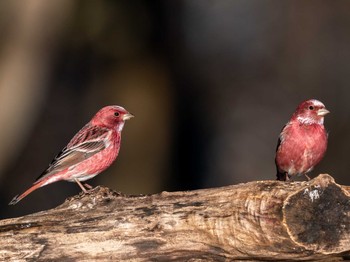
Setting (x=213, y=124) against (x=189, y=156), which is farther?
(x=213, y=124)

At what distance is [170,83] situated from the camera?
597 inches

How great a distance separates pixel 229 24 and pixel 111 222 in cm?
1212

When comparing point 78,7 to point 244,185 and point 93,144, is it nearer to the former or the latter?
point 93,144

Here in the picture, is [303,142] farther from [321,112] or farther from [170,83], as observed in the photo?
[170,83]

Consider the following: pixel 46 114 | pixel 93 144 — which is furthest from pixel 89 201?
pixel 46 114

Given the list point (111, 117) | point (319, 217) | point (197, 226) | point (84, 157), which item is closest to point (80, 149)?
point (84, 157)

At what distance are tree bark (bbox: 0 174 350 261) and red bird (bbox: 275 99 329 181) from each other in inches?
Result: 97.0

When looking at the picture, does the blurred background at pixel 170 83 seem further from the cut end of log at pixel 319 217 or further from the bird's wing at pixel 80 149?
the cut end of log at pixel 319 217

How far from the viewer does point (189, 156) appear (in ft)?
53.6

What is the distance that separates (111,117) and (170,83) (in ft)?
19.2

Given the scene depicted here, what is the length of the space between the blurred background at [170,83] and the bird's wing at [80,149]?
11.6 feet

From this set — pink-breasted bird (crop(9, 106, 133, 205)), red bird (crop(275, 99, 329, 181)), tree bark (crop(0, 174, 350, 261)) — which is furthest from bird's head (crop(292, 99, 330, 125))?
tree bark (crop(0, 174, 350, 261))

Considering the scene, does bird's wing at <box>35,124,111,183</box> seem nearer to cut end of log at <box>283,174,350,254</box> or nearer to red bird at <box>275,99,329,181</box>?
red bird at <box>275,99,329,181</box>

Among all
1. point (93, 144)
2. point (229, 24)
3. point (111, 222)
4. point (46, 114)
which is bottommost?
point (111, 222)
